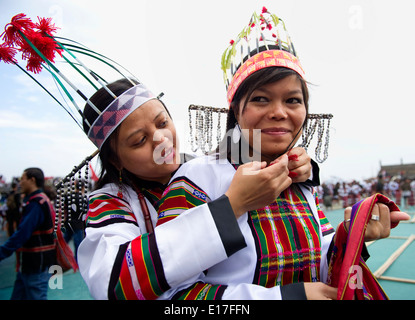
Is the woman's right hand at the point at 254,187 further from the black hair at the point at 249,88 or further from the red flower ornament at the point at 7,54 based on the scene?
the red flower ornament at the point at 7,54

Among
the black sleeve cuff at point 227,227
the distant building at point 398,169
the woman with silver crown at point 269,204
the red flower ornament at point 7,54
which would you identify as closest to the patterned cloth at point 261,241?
the woman with silver crown at point 269,204

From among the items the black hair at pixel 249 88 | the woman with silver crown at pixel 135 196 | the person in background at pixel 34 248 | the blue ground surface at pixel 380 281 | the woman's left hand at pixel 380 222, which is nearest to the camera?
the woman with silver crown at pixel 135 196

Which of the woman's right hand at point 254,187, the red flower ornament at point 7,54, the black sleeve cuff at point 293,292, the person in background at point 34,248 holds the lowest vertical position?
the person in background at point 34,248

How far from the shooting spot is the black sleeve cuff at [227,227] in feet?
3.35

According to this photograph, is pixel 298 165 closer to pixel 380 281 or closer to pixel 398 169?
pixel 380 281

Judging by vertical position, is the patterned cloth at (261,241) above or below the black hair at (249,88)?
below

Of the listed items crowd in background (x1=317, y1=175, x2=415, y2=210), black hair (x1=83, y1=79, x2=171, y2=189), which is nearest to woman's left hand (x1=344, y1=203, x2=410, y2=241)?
black hair (x1=83, y1=79, x2=171, y2=189)

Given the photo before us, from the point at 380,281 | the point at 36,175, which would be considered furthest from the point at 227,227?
the point at 380,281

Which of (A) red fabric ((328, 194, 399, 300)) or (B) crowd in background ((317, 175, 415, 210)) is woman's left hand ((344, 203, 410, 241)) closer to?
(A) red fabric ((328, 194, 399, 300))

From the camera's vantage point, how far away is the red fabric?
1021 mm

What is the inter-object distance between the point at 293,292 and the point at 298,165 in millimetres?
593

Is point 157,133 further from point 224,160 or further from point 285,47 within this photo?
point 285,47
